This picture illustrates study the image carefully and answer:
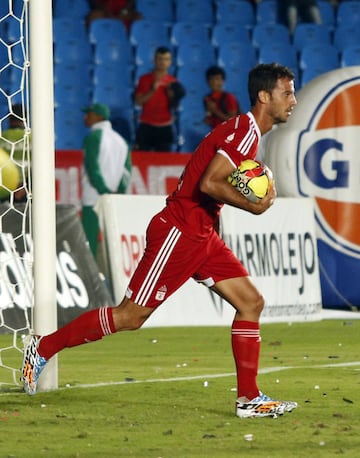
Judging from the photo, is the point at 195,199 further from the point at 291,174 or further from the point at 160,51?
the point at 160,51

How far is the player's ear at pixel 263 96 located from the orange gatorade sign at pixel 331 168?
7.24 meters

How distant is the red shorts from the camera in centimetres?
703

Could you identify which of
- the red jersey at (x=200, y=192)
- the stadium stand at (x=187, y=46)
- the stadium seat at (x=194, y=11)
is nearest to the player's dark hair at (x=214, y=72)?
the stadium stand at (x=187, y=46)

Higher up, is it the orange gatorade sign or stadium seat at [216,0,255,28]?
stadium seat at [216,0,255,28]

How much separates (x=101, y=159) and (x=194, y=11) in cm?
566

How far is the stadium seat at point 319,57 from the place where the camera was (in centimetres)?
2080

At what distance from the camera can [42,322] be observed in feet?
25.6

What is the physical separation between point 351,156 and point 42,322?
281 inches

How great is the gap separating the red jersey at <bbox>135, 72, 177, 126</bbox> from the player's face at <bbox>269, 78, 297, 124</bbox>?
11.2 metres

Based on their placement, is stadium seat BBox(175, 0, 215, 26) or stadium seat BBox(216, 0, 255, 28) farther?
stadium seat BBox(216, 0, 255, 28)

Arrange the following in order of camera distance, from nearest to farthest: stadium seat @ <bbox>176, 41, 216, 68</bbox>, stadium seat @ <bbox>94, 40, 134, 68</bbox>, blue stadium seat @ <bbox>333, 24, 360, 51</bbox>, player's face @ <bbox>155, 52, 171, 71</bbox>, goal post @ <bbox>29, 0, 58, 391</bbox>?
goal post @ <bbox>29, 0, 58, 391</bbox> → player's face @ <bbox>155, 52, 171, 71</bbox> → stadium seat @ <bbox>94, 40, 134, 68</bbox> → stadium seat @ <bbox>176, 41, 216, 68</bbox> → blue stadium seat @ <bbox>333, 24, 360, 51</bbox>

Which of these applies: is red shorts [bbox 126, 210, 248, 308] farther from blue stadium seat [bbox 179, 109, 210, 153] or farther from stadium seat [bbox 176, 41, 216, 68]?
stadium seat [bbox 176, 41, 216, 68]

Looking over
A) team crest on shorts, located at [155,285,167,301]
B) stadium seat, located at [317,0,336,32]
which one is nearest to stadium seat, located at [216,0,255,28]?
stadium seat, located at [317,0,336,32]

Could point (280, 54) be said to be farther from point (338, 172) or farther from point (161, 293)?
point (161, 293)
